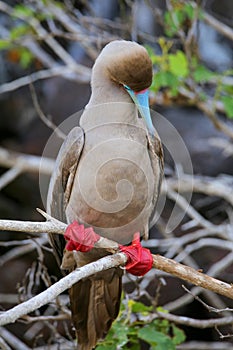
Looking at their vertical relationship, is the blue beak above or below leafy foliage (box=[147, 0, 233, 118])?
above

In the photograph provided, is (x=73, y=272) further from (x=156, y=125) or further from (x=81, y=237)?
(x=156, y=125)

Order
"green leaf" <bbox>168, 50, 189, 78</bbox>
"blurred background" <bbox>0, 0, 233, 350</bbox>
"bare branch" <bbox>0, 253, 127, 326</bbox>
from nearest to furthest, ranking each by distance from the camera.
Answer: "bare branch" <bbox>0, 253, 127, 326</bbox> → "green leaf" <bbox>168, 50, 189, 78</bbox> → "blurred background" <bbox>0, 0, 233, 350</bbox>

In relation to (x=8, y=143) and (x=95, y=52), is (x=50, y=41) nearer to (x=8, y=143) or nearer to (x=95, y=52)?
(x=95, y=52)

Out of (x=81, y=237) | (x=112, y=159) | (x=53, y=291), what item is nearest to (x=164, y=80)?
(x=112, y=159)

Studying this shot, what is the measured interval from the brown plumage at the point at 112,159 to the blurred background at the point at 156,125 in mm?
341

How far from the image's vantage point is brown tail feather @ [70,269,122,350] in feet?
8.91

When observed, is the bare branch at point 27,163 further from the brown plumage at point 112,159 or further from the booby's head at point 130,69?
the booby's head at point 130,69

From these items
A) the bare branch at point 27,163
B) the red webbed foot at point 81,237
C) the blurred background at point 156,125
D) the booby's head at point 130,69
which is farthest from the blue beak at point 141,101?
the bare branch at point 27,163

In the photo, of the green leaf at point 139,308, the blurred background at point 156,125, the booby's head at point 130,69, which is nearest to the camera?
the booby's head at point 130,69

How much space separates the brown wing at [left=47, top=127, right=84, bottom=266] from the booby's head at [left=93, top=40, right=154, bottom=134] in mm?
253

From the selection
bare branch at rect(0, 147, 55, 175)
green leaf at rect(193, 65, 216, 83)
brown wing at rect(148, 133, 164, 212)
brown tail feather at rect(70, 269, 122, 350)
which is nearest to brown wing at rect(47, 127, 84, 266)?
brown tail feather at rect(70, 269, 122, 350)

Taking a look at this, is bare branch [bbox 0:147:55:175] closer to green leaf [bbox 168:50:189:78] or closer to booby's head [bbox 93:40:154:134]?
green leaf [bbox 168:50:189:78]

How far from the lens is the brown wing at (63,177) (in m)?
2.42

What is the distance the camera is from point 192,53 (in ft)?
12.7
